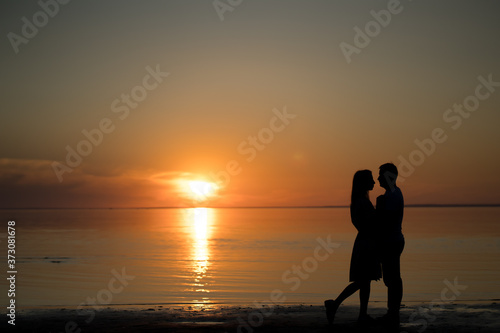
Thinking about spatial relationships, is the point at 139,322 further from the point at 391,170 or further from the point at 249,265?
the point at 249,265

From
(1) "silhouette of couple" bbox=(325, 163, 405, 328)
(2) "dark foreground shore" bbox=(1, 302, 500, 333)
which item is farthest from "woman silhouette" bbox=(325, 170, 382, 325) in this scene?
(2) "dark foreground shore" bbox=(1, 302, 500, 333)

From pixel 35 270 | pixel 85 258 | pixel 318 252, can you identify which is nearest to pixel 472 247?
pixel 318 252

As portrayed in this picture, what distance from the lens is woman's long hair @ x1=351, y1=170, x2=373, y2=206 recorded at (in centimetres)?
789

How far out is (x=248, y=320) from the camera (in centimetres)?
866

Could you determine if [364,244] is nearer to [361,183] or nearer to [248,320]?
[361,183]

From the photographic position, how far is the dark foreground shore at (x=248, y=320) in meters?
7.84

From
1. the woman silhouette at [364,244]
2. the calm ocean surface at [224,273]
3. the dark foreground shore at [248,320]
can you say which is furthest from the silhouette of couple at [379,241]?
the calm ocean surface at [224,273]

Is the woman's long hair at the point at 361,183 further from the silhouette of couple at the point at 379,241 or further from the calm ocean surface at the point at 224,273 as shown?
the calm ocean surface at the point at 224,273

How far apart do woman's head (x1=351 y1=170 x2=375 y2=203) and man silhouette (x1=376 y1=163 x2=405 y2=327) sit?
0.76 ft

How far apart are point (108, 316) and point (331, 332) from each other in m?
4.24

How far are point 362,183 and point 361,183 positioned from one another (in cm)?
2

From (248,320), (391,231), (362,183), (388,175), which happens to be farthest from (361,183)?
(248,320)

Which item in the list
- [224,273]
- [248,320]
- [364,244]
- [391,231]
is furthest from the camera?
[224,273]

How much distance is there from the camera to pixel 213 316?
9.27 meters
